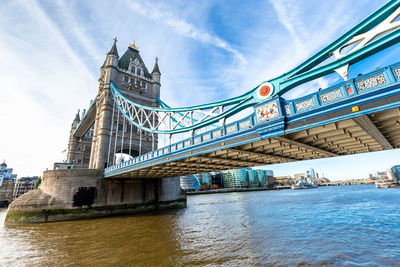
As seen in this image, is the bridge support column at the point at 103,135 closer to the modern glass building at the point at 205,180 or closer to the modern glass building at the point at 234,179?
the modern glass building at the point at 205,180

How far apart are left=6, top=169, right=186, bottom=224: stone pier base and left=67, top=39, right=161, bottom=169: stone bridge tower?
477cm

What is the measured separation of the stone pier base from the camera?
16781 millimetres

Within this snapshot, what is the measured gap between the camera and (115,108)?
28.5 meters

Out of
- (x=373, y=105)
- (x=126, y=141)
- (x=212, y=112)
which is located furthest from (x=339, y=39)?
(x=126, y=141)

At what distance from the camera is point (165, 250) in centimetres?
837

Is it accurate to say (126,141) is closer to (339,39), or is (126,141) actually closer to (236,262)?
(236,262)

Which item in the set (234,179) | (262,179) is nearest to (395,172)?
(262,179)

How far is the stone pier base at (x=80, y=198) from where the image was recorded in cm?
1678

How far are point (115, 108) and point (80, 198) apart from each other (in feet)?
45.5

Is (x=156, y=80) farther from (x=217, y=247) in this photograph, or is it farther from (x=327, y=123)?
(x=327, y=123)

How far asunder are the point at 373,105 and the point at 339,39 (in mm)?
3041

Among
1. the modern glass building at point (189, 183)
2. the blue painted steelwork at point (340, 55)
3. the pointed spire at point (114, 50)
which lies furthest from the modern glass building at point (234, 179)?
the blue painted steelwork at point (340, 55)

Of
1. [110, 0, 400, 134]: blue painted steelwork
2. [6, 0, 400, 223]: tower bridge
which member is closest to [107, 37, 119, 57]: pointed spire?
[6, 0, 400, 223]: tower bridge

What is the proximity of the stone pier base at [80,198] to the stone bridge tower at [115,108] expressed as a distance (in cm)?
477
